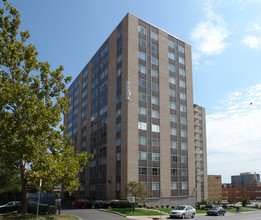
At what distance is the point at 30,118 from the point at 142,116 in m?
31.4

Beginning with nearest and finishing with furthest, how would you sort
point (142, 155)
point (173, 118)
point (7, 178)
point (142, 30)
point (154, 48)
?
point (7, 178) → point (142, 155) → point (142, 30) → point (173, 118) → point (154, 48)

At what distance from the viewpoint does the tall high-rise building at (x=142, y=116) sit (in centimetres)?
4800

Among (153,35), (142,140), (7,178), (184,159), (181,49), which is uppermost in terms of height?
(153,35)

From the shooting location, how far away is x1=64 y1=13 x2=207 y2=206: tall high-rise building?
157 feet

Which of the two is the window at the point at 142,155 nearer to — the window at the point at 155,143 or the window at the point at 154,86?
the window at the point at 155,143

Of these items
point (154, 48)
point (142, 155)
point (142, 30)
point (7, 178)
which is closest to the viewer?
point (7, 178)

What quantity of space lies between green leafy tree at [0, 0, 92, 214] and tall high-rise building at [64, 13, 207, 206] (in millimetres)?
25030

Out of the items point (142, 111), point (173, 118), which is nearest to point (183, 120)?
point (173, 118)

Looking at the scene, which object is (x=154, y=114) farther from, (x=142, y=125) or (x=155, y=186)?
(x=155, y=186)

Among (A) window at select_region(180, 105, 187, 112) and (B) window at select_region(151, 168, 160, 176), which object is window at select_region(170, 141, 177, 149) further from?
(A) window at select_region(180, 105, 187, 112)

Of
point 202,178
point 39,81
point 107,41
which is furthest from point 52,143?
point 202,178

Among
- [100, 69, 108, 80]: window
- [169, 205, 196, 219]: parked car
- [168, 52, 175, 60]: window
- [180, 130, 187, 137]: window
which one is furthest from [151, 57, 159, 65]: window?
[169, 205, 196, 219]: parked car

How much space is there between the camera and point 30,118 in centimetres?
1931

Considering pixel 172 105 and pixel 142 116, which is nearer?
pixel 142 116
